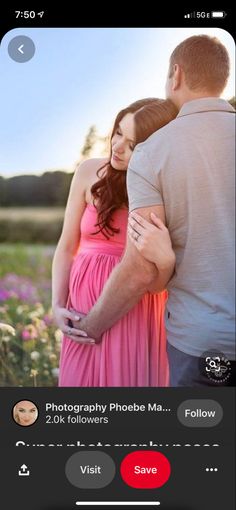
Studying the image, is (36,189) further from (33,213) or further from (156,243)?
(156,243)

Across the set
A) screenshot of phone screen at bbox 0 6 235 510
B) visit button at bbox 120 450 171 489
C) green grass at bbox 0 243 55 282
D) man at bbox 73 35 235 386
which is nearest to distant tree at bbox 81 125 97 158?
screenshot of phone screen at bbox 0 6 235 510

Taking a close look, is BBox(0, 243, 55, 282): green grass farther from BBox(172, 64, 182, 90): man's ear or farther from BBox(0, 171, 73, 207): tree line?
BBox(172, 64, 182, 90): man's ear

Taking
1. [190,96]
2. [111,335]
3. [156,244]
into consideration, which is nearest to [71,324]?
[111,335]

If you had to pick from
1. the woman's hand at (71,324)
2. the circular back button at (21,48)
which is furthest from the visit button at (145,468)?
the circular back button at (21,48)

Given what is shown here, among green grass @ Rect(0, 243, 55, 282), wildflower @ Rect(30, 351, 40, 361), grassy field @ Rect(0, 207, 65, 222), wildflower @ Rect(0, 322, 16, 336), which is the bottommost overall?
wildflower @ Rect(30, 351, 40, 361)

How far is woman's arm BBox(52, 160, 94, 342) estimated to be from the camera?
1.38 metres

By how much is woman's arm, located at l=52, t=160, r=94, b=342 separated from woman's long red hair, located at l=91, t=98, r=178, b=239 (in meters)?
0.03

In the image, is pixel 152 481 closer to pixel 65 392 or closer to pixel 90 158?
pixel 65 392

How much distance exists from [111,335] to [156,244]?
244mm

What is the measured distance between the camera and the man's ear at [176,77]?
1.23 meters

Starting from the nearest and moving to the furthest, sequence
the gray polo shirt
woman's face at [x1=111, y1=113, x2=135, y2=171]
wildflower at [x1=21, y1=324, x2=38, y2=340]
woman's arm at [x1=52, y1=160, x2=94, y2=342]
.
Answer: the gray polo shirt → woman's face at [x1=111, y1=113, x2=135, y2=171] → woman's arm at [x1=52, y1=160, x2=94, y2=342] → wildflower at [x1=21, y1=324, x2=38, y2=340]

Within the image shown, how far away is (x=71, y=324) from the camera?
1394 millimetres

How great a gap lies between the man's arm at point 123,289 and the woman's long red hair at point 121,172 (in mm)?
103

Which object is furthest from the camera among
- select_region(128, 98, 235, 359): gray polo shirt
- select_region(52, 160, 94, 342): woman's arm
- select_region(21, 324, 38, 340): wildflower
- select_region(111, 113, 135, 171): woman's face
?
select_region(21, 324, 38, 340): wildflower
